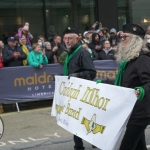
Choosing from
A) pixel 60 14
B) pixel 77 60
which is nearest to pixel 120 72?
pixel 77 60

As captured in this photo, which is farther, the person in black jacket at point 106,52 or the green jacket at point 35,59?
the person in black jacket at point 106,52

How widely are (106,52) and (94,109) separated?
6631 millimetres

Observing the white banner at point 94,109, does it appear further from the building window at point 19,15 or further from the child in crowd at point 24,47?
the building window at point 19,15

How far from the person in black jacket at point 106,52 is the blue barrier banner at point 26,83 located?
1.51m

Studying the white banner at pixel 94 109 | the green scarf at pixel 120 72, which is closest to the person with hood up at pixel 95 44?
the white banner at pixel 94 109

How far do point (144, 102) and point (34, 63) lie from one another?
19.4ft

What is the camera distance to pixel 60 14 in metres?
15.2

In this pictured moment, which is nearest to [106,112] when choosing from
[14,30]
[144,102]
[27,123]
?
[144,102]

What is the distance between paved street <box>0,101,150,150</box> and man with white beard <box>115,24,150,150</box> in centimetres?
228

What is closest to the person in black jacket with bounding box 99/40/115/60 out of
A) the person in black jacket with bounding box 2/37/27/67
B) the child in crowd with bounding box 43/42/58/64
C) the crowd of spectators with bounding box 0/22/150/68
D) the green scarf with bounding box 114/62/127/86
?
the crowd of spectators with bounding box 0/22/150/68

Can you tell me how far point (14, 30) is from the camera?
1418cm

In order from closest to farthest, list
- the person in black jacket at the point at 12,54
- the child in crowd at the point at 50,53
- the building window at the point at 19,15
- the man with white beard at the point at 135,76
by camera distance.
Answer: the man with white beard at the point at 135,76 → the person in black jacket at the point at 12,54 → the child in crowd at the point at 50,53 → the building window at the point at 19,15

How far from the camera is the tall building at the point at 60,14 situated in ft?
46.8

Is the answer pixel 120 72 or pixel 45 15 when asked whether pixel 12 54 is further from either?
pixel 45 15
